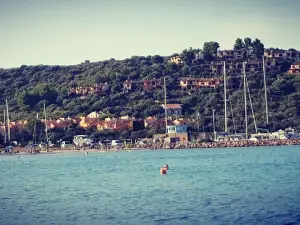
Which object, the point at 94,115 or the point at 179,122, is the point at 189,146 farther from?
the point at 94,115

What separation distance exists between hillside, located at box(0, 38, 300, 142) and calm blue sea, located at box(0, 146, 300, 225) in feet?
172

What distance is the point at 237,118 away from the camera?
10156 cm

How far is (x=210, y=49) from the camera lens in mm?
145500

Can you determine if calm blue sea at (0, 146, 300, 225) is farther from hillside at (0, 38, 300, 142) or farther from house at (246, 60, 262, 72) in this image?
house at (246, 60, 262, 72)

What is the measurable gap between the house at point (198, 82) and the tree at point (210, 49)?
60.5ft

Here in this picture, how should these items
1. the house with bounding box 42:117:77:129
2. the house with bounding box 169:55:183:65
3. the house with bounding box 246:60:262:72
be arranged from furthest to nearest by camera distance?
the house with bounding box 169:55:183:65 → the house with bounding box 246:60:262:72 → the house with bounding box 42:117:77:129

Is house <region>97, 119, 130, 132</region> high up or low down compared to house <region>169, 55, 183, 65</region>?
down

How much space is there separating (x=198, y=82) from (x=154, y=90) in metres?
8.56

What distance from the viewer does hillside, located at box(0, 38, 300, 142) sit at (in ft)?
345

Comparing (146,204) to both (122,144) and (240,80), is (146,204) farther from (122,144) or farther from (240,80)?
(240,80)

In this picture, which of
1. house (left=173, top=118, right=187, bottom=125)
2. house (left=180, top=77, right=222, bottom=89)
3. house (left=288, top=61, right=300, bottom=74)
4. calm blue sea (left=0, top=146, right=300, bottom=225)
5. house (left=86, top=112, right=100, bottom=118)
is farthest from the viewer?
house (left=288, top=61, right=300, bottom=74)

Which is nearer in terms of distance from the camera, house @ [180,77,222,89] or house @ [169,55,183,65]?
house @ [180,77,222,89]

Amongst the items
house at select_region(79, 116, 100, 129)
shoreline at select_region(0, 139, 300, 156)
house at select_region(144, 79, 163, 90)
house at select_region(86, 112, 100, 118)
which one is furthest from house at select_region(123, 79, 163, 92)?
shoreline at select_region(0, 139, 300, 156)

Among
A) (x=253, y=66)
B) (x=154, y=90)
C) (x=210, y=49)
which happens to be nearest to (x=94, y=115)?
(x=154, y=90)
